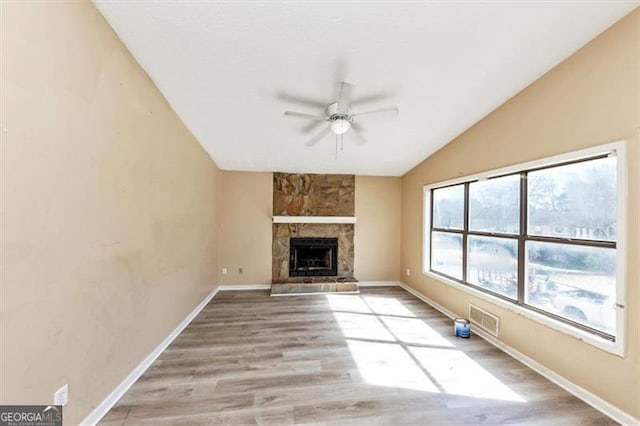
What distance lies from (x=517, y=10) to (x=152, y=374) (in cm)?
411

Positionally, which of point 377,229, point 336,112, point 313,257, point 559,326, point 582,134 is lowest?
point 559,326

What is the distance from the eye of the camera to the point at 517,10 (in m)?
1.77

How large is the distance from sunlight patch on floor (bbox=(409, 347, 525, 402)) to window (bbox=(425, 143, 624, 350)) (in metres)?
0.79

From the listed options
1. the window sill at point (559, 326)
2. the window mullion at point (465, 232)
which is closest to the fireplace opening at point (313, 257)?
the window mullion at point (465, 232)

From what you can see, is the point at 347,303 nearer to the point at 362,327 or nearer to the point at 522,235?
the point at 362,327

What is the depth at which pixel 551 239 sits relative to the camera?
95.7 inches

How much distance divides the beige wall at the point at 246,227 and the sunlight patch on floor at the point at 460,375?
3275 millimetres

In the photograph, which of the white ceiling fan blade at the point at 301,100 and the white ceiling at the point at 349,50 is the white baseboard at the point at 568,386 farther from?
the white ceiling fan blade at the point at 301,100

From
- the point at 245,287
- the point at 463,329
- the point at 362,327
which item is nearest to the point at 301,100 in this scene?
the point at 362,327

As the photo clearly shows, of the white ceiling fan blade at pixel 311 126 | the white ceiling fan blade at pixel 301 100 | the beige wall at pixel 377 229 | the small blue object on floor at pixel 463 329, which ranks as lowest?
the small blue object on floor at pixel 463 329

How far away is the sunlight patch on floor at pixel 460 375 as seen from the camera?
2.08 m

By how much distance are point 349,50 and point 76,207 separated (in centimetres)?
224
